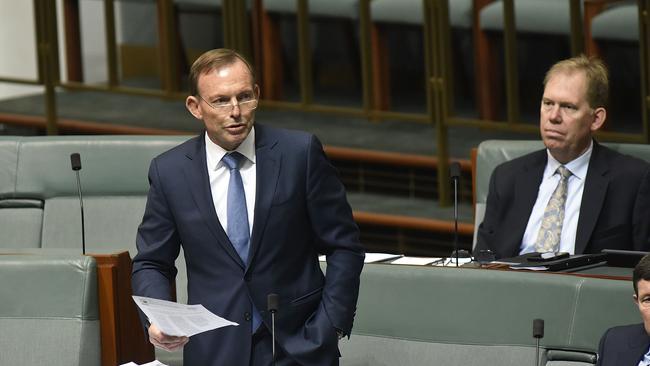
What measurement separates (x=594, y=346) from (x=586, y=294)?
8 cm

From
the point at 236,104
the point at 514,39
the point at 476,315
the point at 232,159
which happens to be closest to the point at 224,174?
the point at 232,159

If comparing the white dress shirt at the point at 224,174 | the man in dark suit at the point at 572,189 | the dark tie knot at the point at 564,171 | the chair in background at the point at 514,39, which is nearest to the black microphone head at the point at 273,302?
the white dress shirt at the point at 224,174

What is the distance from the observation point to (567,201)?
2.92 m

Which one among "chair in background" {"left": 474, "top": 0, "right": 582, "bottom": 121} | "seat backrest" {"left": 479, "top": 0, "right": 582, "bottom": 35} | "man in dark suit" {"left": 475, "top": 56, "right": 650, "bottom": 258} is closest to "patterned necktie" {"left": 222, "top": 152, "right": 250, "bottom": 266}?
"man in dark suit" {"left": 475, "top": 56, "right": 650, "bottom": 258}

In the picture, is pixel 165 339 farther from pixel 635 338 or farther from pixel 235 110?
pixel 635 338

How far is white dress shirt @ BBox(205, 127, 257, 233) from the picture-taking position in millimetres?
2146

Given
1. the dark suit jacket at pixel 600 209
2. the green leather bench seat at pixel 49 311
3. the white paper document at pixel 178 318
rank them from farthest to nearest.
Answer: the dark suit jacket at pixel 600 209 → the green leather bench seat at pixel 49 311 → the white paper document at pixel 178 318

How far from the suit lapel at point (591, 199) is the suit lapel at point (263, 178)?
93cm

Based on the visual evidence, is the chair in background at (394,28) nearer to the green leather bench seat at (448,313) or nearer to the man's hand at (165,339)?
the green leather bench seat at (448,313)

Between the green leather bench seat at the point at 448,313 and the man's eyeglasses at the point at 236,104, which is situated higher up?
the man's eyeglasses at the point at 236,104

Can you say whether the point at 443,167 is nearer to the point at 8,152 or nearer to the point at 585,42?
the point at 585,42

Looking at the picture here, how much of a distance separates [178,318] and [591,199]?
1.17 metres

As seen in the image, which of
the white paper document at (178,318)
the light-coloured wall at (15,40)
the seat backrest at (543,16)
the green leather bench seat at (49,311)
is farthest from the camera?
the light-coloured wall at (15,40)

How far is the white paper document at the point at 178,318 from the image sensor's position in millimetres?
1971
